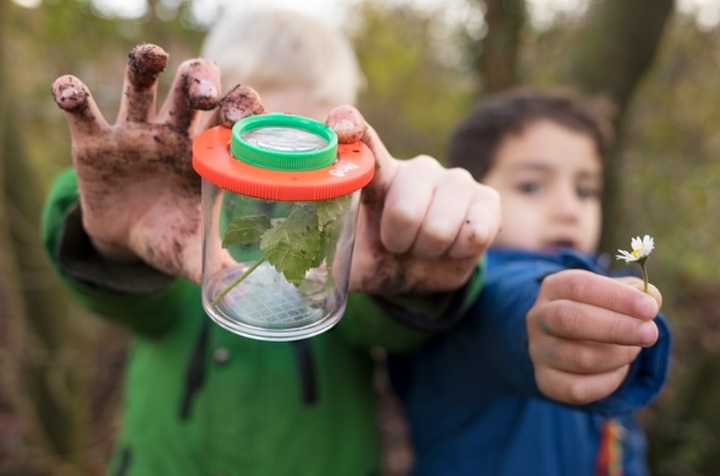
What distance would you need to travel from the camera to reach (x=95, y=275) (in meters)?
1.40

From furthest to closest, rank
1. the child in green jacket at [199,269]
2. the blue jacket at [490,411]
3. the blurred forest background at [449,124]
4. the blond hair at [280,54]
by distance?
the blurred forest background at [449,124], the blond hair at [280,54], the blue jacket at [490,411], the child in green jacket at [199,269]

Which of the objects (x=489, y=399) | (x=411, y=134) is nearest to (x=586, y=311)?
(x=489, y=399)

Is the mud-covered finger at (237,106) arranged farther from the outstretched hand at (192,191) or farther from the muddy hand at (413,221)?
the muddy hand at (413,221)

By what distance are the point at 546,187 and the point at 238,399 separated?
1228mm

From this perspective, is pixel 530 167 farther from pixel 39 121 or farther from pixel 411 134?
pixel 411 134

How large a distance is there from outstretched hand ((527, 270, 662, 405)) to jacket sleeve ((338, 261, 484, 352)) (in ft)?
0.63

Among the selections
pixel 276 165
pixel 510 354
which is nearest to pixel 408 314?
pixel 510 354

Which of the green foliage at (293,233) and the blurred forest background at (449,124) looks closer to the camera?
the green foliage at (293,233)

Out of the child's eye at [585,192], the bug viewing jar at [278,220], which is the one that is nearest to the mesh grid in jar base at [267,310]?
the bug viewing jar at [278,220]

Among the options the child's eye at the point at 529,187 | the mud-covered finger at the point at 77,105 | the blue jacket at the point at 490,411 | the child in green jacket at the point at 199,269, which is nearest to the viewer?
the mud-covered finger at the point at 77,105

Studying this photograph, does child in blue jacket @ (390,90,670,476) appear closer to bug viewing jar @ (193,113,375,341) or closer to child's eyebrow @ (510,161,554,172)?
child's eyebrow @ (510,161,554,172)

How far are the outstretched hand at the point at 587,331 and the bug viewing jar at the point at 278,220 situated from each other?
41 cm

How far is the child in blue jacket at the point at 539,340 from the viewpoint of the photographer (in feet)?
3.65

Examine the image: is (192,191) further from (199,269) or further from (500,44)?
(500,44)
